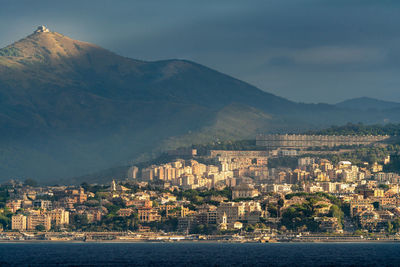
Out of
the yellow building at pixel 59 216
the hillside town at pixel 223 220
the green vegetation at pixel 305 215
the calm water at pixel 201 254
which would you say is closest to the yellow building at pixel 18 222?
the hillside town at pixel 223 220

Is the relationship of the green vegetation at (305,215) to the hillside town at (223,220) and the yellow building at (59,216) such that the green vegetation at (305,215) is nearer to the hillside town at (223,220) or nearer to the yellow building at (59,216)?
the hillside town at (223,220)

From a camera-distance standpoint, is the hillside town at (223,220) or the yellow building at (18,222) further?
the yellow building at (18,222)

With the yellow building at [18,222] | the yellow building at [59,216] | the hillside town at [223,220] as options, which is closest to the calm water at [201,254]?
the hillside town at [223,220]

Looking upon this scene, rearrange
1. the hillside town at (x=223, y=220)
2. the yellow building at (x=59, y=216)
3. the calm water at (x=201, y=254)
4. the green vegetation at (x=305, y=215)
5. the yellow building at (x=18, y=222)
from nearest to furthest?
the calm water at (x=201, y=254) < the hillside town at (x=223, y=220) < the green vegetation at (x=305, y=215) < the yellow building at (x=18, y=222) < the yellow building at (x=59, y=216)

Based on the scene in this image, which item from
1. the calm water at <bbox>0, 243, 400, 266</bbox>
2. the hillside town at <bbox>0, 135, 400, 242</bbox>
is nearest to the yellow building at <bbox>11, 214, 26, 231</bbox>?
the hillside town at <bbox>0, 135, 400, 242</bbox>

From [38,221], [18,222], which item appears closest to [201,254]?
[38,221]

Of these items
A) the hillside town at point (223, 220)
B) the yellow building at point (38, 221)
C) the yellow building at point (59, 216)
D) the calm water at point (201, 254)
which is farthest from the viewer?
the yellow building at point (59, 216)

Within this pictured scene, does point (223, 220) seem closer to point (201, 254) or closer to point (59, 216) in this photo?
point (59, 216)

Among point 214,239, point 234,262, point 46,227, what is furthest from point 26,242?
point 234,262

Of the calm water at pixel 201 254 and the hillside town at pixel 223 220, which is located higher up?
the hillside town at pixel 223 220
